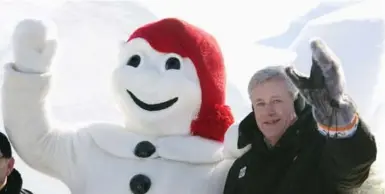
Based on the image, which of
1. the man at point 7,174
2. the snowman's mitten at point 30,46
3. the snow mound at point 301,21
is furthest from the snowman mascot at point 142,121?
the snow mound at point 301,21

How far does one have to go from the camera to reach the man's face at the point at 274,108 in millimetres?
1336

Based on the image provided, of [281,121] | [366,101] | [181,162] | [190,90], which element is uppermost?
Answer: [281,121]

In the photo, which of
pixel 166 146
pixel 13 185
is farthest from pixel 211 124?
pixel 13 185

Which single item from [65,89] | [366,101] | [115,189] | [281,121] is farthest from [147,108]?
[366,101]

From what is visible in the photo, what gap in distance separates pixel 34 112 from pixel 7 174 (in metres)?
0.21

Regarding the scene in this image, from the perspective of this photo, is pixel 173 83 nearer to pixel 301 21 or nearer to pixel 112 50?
pixel 112 50

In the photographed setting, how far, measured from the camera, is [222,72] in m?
1.74

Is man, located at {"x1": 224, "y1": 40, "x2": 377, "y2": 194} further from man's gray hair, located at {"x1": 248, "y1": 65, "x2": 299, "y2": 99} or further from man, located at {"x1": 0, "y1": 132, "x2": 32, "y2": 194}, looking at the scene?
man, located at {"x1": 0, "y1": 132, "x2": 32, "y2": 194}

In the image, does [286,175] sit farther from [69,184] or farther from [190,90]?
[69,184]

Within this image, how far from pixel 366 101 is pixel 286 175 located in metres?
1.37

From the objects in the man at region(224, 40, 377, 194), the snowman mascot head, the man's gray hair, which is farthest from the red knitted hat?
the man's gray hair

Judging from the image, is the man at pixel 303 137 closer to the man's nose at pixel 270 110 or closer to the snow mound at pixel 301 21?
the man's nose at pixel 270 110

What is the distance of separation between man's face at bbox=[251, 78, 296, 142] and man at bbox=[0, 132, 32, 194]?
1.79 ft

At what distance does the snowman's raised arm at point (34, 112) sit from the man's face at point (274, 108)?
21.7 inches
